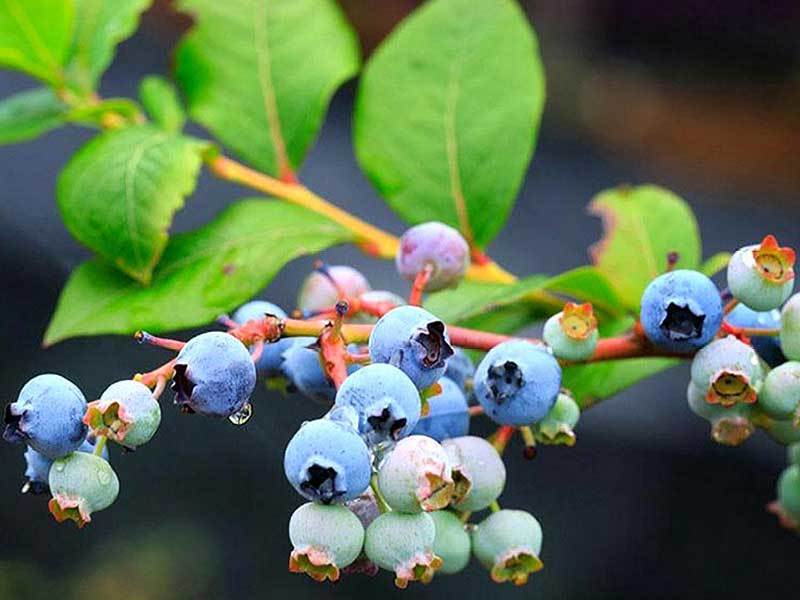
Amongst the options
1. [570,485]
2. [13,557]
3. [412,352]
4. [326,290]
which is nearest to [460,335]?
[412,352]

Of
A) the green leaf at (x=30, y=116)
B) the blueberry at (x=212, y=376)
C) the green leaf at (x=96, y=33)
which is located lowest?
the green leaf at (x=30, y=116)

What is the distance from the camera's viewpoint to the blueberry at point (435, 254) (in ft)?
2.72

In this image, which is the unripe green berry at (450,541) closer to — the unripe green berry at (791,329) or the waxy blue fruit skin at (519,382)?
the waxy blue fruit skin at (519,382)

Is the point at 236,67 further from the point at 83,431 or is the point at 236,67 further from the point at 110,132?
the point at 83,431

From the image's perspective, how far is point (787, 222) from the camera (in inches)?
154

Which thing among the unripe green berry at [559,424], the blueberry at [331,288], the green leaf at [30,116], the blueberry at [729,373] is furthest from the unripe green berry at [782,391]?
the green leaf at [30,116]

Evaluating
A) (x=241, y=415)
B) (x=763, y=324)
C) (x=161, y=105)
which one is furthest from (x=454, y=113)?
(x=241, y=415)

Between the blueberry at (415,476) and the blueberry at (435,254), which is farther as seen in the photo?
the blueberry at (435,254)

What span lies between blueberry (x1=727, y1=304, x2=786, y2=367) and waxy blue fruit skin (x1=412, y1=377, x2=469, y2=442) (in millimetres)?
185

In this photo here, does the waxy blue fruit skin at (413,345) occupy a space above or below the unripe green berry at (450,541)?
above

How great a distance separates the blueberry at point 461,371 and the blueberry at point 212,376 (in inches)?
7.6

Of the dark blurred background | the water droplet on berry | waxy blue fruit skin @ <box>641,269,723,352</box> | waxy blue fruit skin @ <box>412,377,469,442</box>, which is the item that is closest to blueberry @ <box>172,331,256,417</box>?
the water droplet on berry

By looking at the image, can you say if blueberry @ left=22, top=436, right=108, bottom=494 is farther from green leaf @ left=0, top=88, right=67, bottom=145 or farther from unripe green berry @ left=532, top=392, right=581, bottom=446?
green leaf @ left=0, top=88, right=67, bottom=145

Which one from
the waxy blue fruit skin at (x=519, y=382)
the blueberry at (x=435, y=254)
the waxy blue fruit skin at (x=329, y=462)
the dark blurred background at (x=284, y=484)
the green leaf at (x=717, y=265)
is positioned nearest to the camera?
A: the waxy blue fruit skin at (x=329, y=462)
